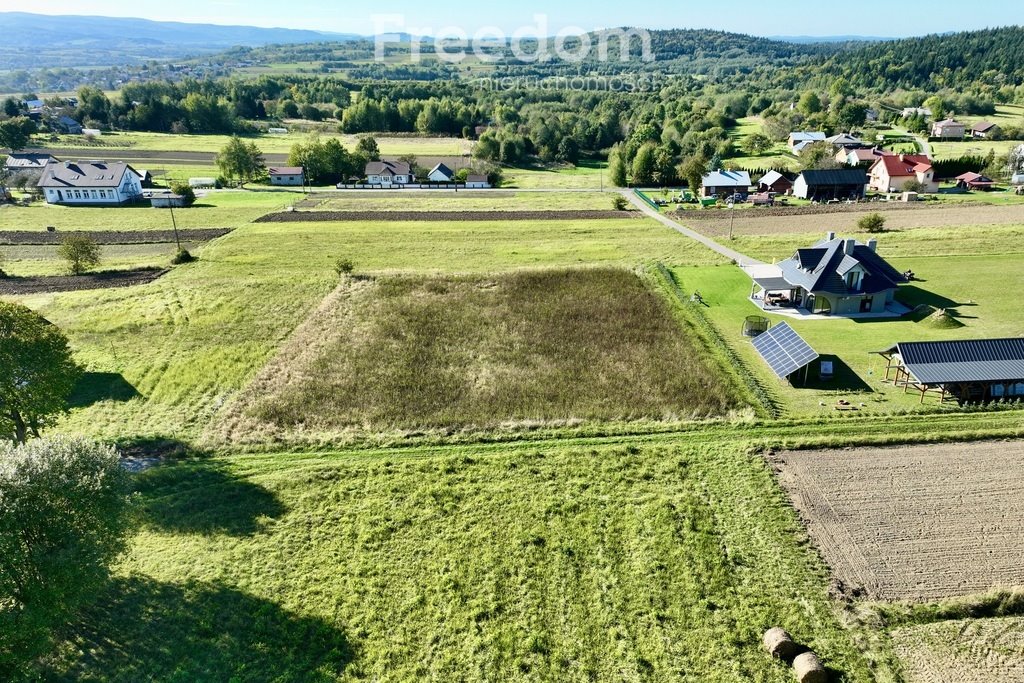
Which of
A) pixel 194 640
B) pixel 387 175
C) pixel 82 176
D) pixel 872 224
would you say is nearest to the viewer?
pixel 194 640

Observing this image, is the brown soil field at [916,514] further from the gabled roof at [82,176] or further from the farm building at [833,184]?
the gabled roof at [82,176]

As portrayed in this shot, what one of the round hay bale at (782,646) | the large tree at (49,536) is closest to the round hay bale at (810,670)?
the round hay bale at (782,646)

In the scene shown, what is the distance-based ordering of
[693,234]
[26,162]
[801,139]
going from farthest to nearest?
1. [801,139]
2. [26,162]
3. [693,234]

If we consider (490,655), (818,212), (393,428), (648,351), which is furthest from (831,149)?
(490,655)

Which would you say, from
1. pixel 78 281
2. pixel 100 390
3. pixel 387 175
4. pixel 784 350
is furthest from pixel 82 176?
pixel 784 350

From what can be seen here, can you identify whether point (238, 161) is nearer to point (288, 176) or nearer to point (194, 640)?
point (288, 176)

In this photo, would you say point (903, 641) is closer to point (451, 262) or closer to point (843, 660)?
point (843, 660)

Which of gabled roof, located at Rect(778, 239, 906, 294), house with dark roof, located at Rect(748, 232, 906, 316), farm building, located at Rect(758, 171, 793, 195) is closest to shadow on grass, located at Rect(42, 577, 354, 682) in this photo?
house with dark roof, located at Rect(748, 232, 906, 316)
